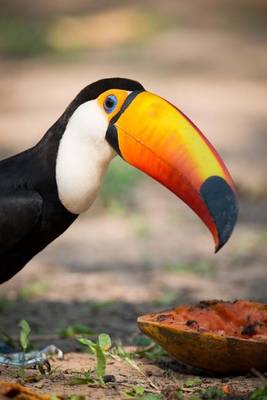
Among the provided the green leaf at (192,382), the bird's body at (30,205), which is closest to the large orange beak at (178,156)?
the bird's body at (30,205)

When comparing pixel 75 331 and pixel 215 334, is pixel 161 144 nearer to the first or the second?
pixel 215 334

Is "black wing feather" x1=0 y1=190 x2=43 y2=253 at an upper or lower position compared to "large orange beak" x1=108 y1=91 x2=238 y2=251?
lower

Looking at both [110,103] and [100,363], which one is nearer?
[100,363]

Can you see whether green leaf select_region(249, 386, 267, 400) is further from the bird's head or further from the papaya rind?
the bird's head

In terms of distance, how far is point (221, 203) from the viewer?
4184mm

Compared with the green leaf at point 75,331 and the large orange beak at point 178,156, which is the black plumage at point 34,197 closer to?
the large orange beak at point 178,156

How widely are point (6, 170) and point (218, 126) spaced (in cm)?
692

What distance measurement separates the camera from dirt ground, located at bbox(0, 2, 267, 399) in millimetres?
4699

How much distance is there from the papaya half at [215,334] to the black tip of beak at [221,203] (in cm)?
42

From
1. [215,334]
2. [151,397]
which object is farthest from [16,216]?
[151,397]

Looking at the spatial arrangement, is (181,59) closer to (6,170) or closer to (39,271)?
(39,271)

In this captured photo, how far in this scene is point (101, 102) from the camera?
15.6 feet

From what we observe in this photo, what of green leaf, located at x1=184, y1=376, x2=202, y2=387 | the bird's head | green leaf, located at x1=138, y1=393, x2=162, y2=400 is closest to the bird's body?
the bird's head

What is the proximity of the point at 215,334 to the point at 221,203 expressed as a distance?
550mm
